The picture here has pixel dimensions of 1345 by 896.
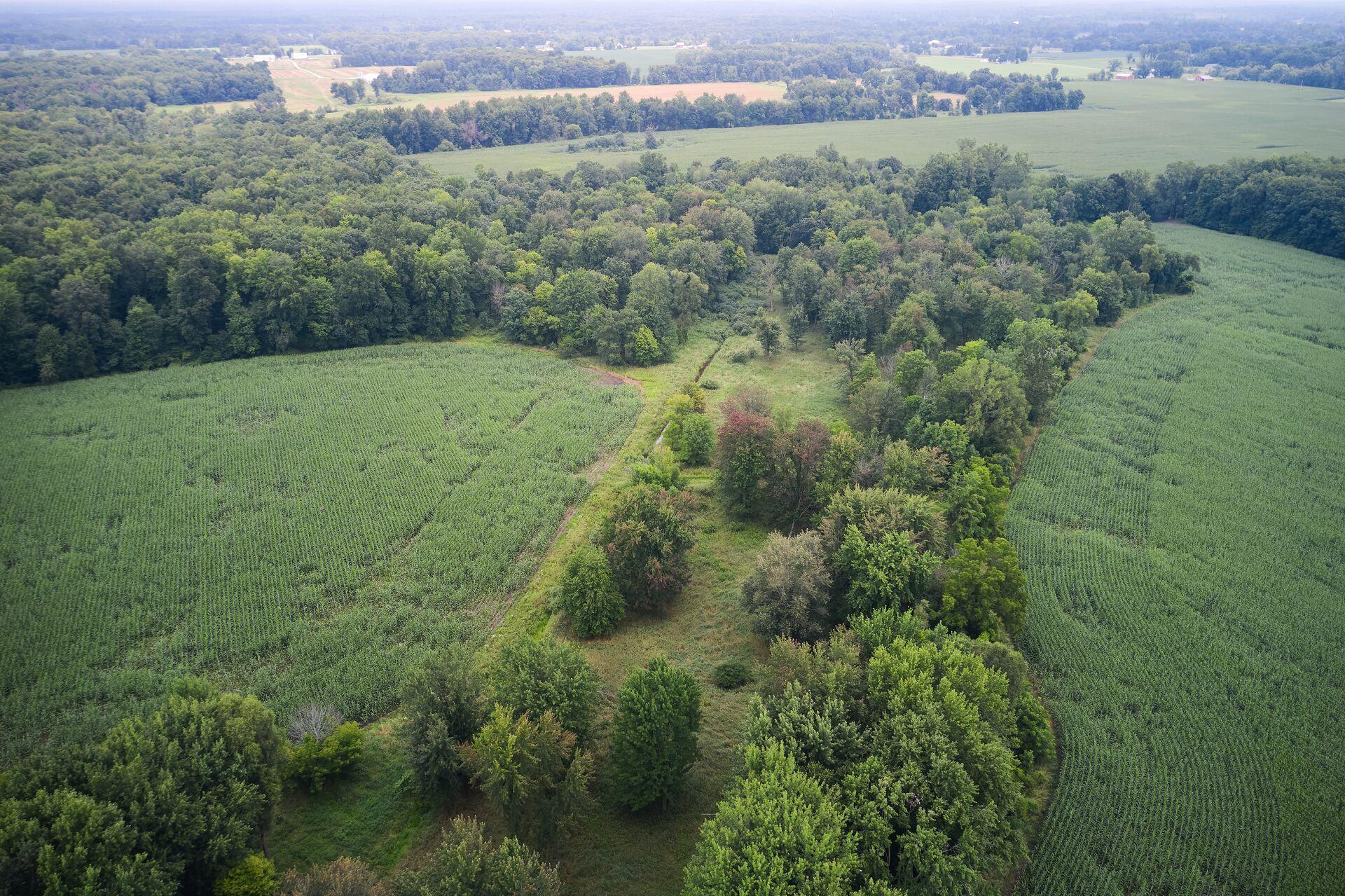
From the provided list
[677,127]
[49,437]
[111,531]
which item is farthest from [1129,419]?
[677,127]

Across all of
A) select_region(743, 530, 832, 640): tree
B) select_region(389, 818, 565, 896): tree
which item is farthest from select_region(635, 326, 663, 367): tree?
select_region(389, 818, 565, 896): tree

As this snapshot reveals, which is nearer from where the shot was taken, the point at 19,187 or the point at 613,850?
the point at 613,850

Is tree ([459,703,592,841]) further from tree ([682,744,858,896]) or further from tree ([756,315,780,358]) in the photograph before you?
tree ([756,315,780,358])

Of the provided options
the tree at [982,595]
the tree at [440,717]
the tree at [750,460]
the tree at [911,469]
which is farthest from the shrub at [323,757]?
the tree at [911,469]

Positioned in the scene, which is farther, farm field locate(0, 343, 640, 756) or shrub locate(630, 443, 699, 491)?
shrub locate(630, 443, 699, 491)

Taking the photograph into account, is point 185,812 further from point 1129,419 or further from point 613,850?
point 1129,419
